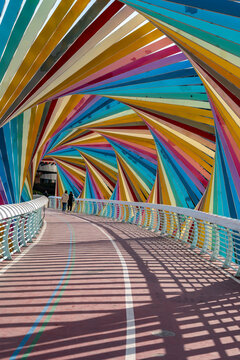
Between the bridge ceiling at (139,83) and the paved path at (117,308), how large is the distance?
16.5ft

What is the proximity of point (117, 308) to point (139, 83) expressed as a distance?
1298 cm

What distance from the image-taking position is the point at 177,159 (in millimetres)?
23594

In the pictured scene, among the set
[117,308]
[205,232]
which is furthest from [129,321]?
[205,232]

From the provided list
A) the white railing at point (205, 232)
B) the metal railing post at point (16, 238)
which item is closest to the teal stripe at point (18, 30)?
the metal railing post at point (16, 238)

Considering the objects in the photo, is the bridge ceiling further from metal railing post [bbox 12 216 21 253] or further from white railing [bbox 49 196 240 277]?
metal railing post [bbox 12 216 21 253]

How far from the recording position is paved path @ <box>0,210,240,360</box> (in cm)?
562

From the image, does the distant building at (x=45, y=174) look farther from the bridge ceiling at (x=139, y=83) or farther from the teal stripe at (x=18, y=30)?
the teal stripe at (x=18, y=30)

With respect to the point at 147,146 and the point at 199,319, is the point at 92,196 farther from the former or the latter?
the point at 199,319

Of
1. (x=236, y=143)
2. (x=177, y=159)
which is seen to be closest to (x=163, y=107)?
(x=177, y=159)

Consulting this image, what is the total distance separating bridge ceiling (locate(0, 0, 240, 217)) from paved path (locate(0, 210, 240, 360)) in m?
5.03

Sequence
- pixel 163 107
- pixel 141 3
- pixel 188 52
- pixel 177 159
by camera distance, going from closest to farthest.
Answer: pixel 141 3 < pixel 188 52 < pixel 163 107 < pixel 177 159

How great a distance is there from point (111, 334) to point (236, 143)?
32.4 feet

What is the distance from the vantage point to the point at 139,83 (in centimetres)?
1917

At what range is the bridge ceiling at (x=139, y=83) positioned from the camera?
486 inches
